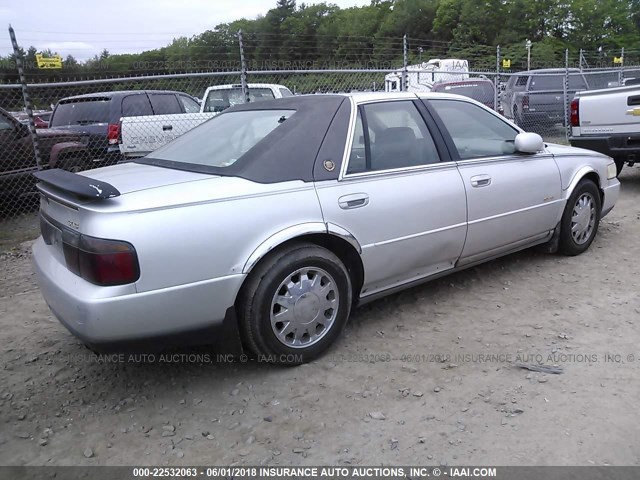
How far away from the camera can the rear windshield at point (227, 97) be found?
1023 centimetres

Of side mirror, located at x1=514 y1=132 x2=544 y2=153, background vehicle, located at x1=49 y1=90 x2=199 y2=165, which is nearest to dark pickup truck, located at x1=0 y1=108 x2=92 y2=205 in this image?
background vehicle, located at x1=49 y1=90 x2=199 y2=165

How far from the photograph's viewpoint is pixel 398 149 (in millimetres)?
3758

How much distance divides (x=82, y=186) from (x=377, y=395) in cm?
187

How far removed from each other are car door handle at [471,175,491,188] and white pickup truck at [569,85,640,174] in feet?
13.8

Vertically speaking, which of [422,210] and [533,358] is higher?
[422,210]

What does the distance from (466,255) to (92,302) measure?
2.62 meters

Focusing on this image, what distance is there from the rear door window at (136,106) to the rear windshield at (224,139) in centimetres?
581

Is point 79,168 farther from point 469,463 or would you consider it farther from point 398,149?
point 469,463

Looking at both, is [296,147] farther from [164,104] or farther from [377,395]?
[164,104]

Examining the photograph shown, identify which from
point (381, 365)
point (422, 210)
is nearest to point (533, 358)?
point (381, 365)

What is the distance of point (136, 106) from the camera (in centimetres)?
955

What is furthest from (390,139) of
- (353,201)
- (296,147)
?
(296,147)

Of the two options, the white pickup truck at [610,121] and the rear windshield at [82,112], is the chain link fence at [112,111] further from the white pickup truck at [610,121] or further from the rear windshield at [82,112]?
the white pickup truck at [610,121]

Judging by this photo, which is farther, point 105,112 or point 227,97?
point 227,97
